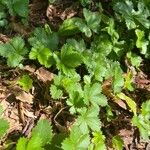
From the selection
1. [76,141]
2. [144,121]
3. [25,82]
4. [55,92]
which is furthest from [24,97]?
[144,121]

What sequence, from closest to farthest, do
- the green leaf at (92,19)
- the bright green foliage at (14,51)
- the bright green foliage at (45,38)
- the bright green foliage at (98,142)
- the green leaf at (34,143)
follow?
the green leaf at (34,143) → the bright green foliage at (98,142) → the bright green foliage at (14,51) → the bright green foliage at (45,38) → the green leaf at (92,19)

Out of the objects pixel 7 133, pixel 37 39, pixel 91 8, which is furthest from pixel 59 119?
pixel 91 8

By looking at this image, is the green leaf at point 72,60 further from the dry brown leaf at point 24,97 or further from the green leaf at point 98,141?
the green leaf at point 98,141

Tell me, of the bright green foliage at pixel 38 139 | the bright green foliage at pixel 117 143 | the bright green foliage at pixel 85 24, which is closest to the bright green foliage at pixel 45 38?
the bright green foliage at pixel 85 24

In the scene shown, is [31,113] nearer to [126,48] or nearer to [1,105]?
[1,105]

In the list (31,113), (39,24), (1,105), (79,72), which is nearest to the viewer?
(1,105)

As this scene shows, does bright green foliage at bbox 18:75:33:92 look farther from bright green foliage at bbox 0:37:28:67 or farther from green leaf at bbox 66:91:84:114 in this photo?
green leaf at bbox 66:91:84:114

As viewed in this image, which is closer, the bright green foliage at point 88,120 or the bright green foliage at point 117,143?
the bright green foliage at point 88,120

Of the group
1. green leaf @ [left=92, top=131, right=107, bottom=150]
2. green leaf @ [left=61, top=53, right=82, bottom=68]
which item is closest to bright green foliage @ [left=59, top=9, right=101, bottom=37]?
green leaf @ [left=61, top=53, right=82, bottom=68]
